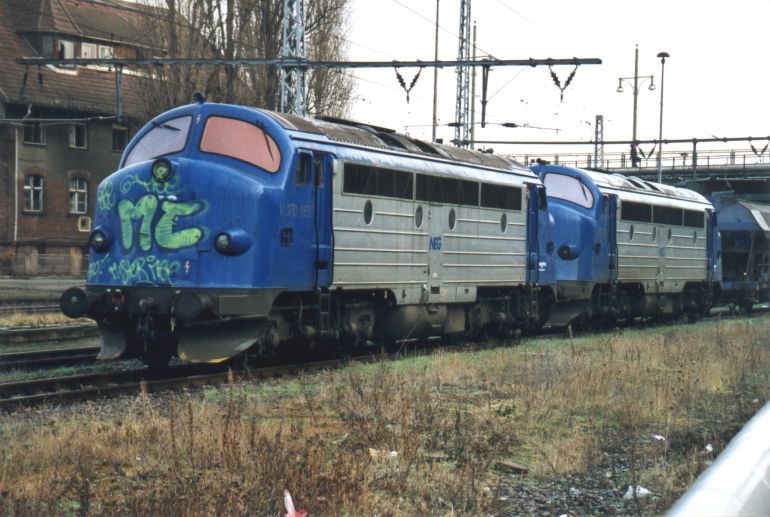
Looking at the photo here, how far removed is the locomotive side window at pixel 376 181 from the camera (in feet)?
45.8

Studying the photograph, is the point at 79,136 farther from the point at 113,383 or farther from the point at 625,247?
the point at 113,383

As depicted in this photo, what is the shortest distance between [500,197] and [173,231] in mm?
7315

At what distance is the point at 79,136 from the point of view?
148 feet

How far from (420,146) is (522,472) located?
361 inches

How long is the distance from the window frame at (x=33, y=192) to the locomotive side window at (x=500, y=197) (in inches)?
1150

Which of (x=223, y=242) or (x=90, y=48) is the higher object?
(x=90, y=48)

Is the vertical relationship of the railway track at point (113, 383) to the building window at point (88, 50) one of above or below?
below

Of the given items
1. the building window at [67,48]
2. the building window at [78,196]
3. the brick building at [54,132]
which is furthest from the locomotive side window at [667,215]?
the building window at [67,48]

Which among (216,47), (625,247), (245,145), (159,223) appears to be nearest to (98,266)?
(159,223)

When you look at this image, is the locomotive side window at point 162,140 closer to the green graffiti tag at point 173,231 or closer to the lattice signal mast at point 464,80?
the green graffiti tag at point 173,231

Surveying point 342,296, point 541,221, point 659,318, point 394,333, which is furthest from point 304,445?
point 659,318

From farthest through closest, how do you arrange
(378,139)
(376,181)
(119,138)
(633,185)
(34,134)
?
(119,138) < (34,134) < (633,185) < (378,139) < (376,181)

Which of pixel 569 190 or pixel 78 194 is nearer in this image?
pixel 569 190

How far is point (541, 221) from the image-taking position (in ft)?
65.0
